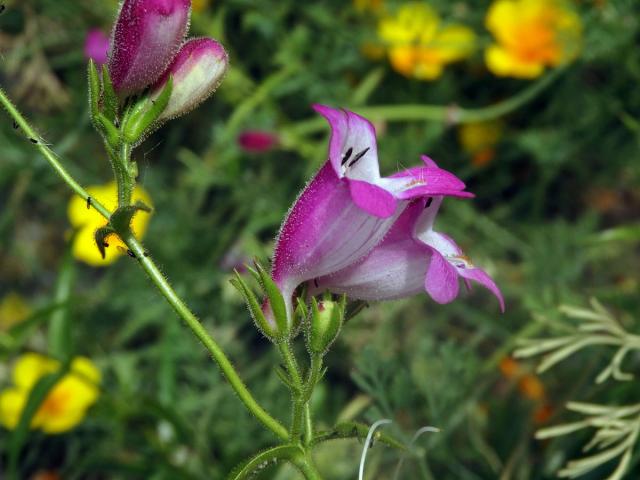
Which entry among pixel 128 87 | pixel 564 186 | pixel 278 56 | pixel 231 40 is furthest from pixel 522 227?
pixel 128 87

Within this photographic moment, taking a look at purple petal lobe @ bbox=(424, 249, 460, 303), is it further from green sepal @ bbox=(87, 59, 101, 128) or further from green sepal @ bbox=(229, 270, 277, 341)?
green sepal @ bbox=(87, 59, 101, 128)

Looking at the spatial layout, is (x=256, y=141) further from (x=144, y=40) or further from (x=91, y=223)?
(x=144, y=40)

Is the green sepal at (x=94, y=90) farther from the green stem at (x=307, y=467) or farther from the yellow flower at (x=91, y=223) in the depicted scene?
the yellow flower at (x=91, y=223)

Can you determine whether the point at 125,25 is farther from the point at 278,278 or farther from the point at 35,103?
the point at 35,103

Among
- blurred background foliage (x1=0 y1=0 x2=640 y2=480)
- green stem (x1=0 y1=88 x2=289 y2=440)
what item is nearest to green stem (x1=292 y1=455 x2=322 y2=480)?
green stem (x1=0 y1=88 x2=289 y2=440)

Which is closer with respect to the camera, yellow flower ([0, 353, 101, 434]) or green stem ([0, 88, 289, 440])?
green stem ([0, 88, 289, 440])
